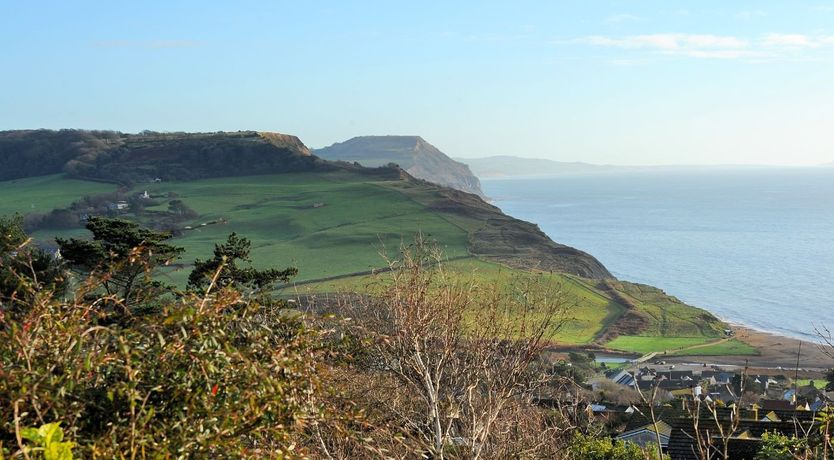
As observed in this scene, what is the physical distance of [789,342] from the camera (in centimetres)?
5494

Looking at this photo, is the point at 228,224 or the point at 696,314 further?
the point at 228,224

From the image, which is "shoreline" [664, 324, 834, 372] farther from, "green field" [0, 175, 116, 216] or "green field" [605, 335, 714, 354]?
"green field" [0, 175, 116, 216]

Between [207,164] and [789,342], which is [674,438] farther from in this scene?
[207,164]

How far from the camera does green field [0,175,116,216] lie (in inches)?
3593

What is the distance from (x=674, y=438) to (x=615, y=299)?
1933 inches

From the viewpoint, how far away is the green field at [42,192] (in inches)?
3593

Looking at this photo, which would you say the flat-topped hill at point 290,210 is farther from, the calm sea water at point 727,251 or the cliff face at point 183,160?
the calm sea water at point 727,251

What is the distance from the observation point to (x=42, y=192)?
101 m

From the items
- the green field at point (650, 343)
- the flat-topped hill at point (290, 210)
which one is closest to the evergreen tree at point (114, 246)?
the flat-topped hill at point (290, 210)

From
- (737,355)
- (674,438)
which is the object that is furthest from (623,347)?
(674,438)

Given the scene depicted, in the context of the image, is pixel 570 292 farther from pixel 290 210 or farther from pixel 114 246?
pixel 114 246

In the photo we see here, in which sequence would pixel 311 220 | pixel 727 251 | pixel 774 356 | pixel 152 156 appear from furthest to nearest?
pixel 152 156, pixel 727 251, pixel 311 220, pixel 774 356

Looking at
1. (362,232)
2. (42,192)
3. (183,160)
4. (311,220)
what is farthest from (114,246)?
(183,160)

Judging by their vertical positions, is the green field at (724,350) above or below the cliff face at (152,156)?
below
